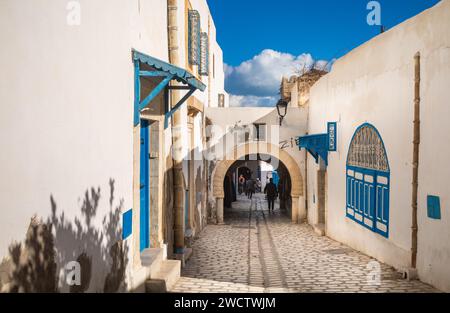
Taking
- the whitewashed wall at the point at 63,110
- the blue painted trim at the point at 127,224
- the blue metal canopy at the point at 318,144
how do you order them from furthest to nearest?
the blue metal canopy at the point at 318,144
the blue painted trim at the point at 127,224
the whitewashed wall at the point at 63,110

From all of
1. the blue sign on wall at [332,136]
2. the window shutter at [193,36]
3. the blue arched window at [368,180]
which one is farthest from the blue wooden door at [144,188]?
the blue sign on wall at [332,136]

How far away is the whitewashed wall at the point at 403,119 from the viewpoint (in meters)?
5.79

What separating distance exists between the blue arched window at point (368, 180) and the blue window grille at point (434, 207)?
61.6 inches

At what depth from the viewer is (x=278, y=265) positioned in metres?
8.12

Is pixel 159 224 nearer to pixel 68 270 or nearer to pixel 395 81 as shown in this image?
pixel 68 270

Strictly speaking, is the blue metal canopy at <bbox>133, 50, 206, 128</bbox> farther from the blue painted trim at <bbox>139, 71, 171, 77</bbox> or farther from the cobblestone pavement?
the cobblestone pavement

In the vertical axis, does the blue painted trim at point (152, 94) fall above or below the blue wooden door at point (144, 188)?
above

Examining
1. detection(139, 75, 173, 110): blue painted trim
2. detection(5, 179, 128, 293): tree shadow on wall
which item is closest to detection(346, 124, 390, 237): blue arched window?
detection(139, 75, 173, 110): blue painted trim

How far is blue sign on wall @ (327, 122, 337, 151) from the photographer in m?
10.8

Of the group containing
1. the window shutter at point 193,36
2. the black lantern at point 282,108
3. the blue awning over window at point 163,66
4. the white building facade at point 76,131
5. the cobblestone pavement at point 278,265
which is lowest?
the cobblestone pavement at point 278,265

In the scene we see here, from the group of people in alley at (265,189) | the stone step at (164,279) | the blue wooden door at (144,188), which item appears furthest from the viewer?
the group of people in alley at (265,189)

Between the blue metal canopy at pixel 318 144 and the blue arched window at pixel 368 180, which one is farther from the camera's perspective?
the blue metal canopy at pixel 318 144

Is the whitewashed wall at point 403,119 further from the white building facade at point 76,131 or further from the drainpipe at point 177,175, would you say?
the drainpipe at point 177,175

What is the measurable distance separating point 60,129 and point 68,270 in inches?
42.0
